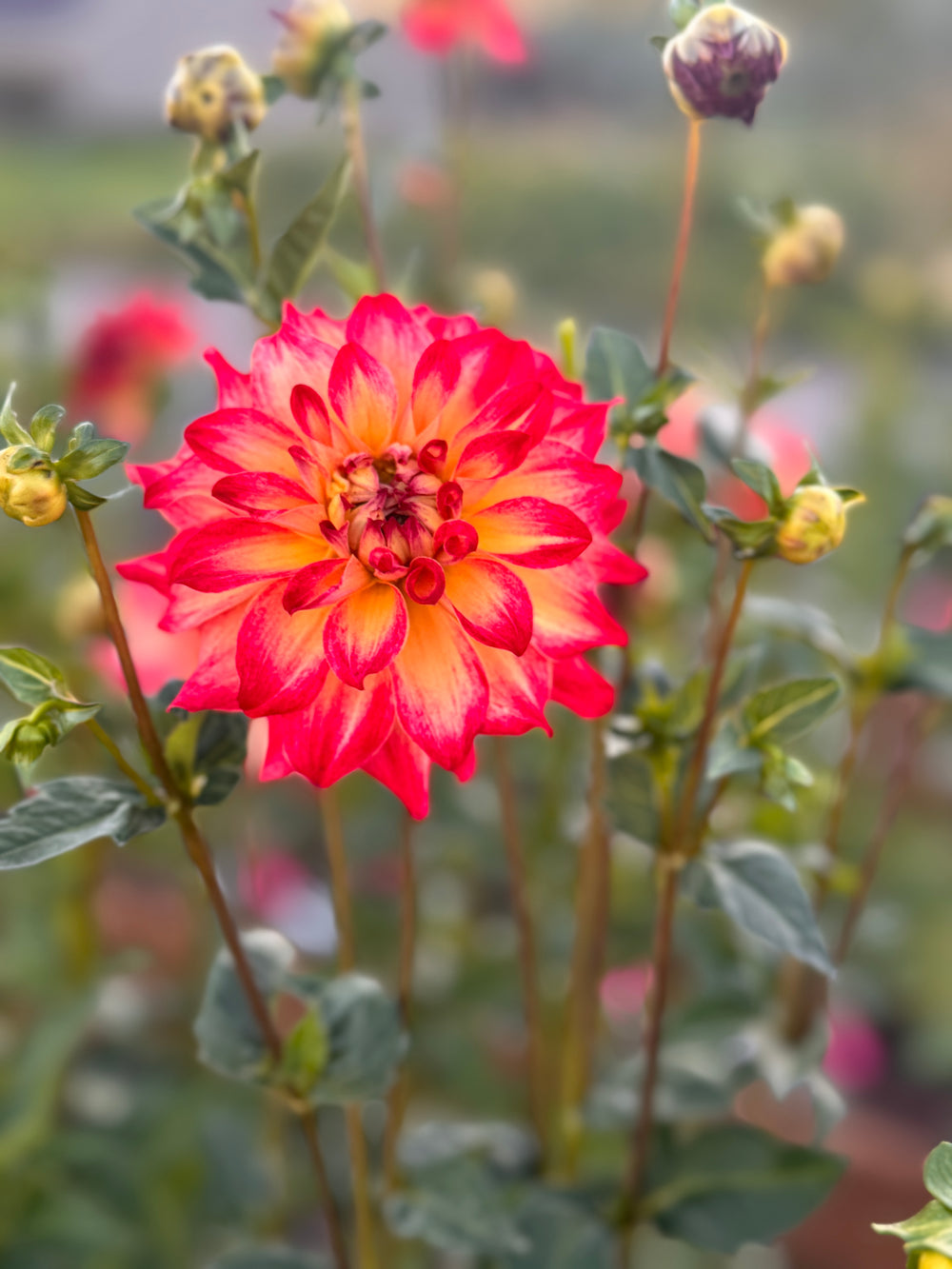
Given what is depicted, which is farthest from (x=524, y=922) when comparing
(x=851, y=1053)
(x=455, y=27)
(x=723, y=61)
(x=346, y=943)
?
(x=851, y=1053)

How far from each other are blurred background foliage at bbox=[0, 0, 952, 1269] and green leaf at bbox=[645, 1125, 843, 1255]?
0.12 m

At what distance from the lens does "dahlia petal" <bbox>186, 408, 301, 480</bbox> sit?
26 centimetres

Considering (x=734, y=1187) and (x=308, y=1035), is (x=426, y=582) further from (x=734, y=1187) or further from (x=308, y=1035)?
(x=734, y=1187)

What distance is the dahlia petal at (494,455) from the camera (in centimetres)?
26

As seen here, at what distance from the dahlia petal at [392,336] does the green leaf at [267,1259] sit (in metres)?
0.31

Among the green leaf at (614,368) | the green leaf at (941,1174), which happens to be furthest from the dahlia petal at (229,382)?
the green leaf at (941,1174)

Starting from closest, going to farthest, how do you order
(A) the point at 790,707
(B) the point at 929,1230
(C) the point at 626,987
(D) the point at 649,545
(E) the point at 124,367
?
(B) the point at 929,1230
(A) the point at 790,707
(D) the point at 649,545
(E) the point at 124,367
(C) the point at 626,987

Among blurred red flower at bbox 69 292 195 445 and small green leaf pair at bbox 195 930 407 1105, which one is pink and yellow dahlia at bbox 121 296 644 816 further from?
blurred red flower at bbox 69 292 195 445

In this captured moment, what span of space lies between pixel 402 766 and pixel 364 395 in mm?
85

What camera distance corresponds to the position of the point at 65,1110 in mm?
631

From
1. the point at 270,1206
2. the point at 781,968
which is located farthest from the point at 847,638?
the point at 270,1206

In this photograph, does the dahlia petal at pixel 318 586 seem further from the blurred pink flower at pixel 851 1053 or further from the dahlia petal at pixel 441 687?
the blurred pink flower at pixel 851 1053

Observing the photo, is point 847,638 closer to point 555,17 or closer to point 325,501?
point 325,501

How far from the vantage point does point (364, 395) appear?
0.90 ft
